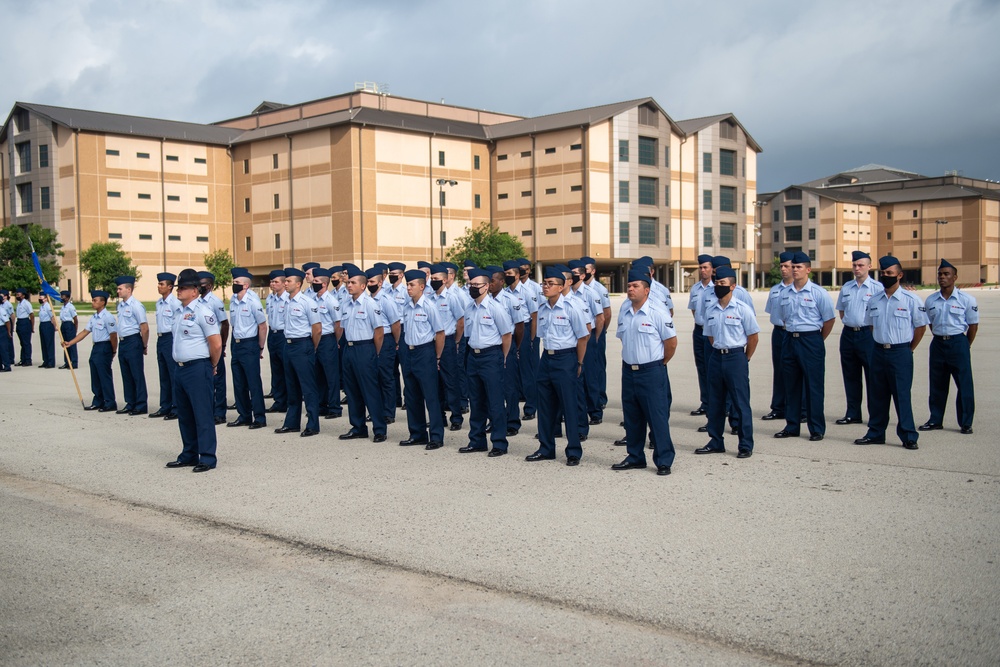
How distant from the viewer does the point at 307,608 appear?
5109mm

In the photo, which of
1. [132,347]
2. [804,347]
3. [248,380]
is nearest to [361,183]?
[132,347]

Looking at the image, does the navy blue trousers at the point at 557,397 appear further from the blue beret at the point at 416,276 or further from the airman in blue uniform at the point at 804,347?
the airman in blue uniform at the point at 804,347

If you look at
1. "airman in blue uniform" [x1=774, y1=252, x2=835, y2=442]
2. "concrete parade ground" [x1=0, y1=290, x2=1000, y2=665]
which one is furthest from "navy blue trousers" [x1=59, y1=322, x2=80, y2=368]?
"airman in blue uniform" [x1=774, y1=252, x2=835, y2=442]

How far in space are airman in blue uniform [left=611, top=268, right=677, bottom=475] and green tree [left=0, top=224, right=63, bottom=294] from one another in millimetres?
47245

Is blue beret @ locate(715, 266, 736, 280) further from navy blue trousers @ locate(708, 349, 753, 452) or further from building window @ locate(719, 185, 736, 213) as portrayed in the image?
building window @ locate(719, 185, 736, 213)

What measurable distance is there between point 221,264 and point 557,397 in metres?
63.1

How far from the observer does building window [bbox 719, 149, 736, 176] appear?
258 feet

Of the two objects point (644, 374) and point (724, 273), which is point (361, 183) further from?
point (644, 374)

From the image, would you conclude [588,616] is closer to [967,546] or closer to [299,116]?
[967,546]

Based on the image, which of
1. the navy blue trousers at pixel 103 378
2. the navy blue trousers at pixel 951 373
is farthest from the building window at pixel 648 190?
the navy blue trousers at pixel 951 373

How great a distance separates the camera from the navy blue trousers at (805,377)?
10023 mm

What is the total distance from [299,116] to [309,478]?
70.3 metres

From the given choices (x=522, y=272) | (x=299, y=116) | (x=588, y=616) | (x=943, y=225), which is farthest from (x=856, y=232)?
(x=588, y=616)

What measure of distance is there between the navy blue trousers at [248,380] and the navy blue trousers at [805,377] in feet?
21.7
